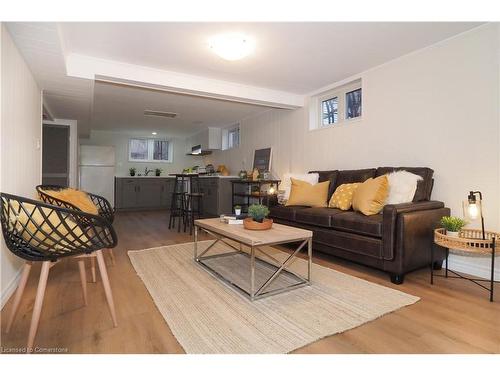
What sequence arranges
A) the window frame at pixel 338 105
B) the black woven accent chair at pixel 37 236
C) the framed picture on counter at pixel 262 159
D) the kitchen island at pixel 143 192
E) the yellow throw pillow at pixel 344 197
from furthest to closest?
the kitchen island at pixel 143 192 → the framed picture on counter at pixel 262 159 → the window frame at pixel 338 105 → the yellow throw pillow at pixel 344 197 → the black woven accent chair at pixel 37 236

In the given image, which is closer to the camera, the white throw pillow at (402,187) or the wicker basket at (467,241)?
the wicker basket at (467,241)

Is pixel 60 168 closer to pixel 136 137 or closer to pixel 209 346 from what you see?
pixel 136 137

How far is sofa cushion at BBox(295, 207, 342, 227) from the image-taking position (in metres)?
2.93

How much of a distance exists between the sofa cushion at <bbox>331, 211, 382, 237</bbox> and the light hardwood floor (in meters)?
0.43

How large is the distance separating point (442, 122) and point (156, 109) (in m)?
4.61

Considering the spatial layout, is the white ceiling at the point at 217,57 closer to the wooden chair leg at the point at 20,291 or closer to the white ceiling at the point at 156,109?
the white ceiling at the point at 156,109

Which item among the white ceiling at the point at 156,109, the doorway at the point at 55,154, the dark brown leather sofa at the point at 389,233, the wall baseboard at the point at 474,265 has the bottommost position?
the wall baseboard at the point at 474,265

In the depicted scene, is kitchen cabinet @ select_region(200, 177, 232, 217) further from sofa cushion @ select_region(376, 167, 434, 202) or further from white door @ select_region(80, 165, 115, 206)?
sofa cushion @ select_region(376, 167, 434, 202)

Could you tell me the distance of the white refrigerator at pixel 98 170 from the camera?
7145mm

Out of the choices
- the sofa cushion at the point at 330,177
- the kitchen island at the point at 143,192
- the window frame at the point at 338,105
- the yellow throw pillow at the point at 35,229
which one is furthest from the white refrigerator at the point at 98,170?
the yellow throw pillow at the point at 35,229

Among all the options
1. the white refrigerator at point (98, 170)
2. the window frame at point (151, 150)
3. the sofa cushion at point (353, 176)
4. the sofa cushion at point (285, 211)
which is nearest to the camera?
the sofa cushion at point (353, 176)

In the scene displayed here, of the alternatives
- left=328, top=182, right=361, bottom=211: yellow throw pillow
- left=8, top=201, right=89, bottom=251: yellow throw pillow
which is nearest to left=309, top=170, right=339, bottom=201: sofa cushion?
left=328, top=182, right=361, bottom=211: yellow throw pillow
